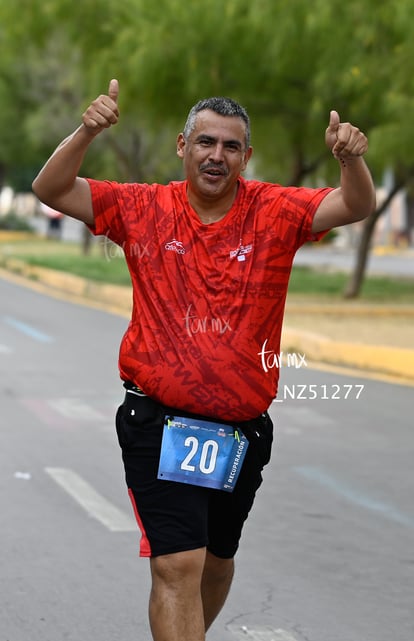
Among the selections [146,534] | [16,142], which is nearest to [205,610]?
[146,534]

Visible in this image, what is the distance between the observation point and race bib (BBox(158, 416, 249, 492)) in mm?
4172

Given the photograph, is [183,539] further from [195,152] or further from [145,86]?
[145,86]

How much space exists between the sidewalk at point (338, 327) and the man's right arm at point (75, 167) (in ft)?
31.3

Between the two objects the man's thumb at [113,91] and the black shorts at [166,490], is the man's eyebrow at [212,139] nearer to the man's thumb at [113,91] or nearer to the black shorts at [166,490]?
the man's thumb at [113,91]

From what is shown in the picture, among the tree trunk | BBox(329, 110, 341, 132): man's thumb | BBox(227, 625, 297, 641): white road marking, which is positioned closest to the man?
BBox(329, 110, 341, 132): man's thumb

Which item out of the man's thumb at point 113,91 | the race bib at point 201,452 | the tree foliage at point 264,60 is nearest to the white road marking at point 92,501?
the race bib at point 201,452

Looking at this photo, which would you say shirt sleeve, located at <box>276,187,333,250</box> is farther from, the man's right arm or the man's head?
the man's right arm

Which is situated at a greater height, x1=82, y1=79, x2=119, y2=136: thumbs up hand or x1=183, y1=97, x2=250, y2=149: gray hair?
x1=183, y1=97, x2=250, y2=149: gray hair

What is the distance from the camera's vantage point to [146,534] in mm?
4164

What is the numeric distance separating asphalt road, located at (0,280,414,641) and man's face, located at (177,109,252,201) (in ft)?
6.05

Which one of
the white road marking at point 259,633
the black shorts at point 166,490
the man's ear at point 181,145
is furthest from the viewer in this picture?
the white road marking at point 259,633

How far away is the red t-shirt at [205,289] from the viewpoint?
4.15 meters

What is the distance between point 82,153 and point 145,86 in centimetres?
1925

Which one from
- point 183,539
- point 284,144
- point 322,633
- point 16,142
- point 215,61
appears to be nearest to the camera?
point 183,539
